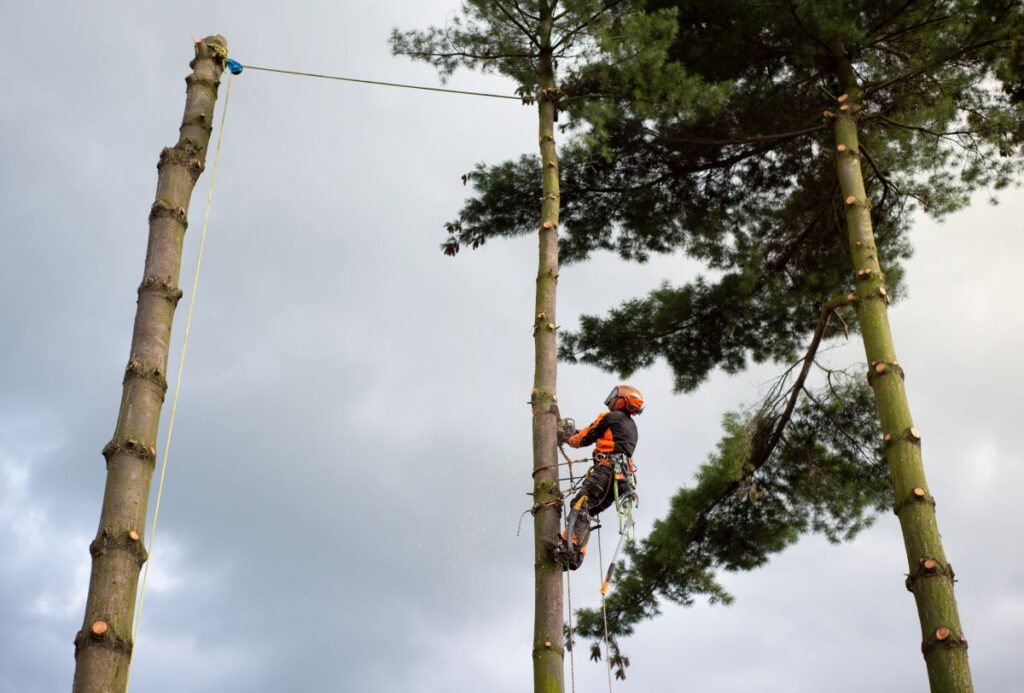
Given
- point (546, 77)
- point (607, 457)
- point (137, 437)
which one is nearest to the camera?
point (137, 437)

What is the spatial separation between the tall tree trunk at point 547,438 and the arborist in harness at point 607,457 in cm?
16

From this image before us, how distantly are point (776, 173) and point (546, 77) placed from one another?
2.94 m

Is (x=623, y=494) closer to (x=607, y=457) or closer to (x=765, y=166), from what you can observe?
(x=607, y=457)

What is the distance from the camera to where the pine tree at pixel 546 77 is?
6148 mm

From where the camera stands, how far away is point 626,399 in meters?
7.15

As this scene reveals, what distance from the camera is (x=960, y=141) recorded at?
923cm

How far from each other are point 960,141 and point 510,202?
414 cm

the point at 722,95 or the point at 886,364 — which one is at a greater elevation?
the point at 722,95

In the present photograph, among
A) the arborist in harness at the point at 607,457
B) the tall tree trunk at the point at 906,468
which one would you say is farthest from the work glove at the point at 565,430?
the tall tree trunk at the point at 906,468

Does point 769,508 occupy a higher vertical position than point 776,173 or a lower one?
lower

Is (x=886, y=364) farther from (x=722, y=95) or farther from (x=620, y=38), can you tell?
(x=620, y=38)

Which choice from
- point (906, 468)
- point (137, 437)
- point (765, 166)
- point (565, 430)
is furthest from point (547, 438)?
point (765, 166)

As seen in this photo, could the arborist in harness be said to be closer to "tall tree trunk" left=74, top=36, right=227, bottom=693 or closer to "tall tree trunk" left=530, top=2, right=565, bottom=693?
"tall tree trunk" left=530, top=2, right=565, bottom=693

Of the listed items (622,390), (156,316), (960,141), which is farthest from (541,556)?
(960,141)
